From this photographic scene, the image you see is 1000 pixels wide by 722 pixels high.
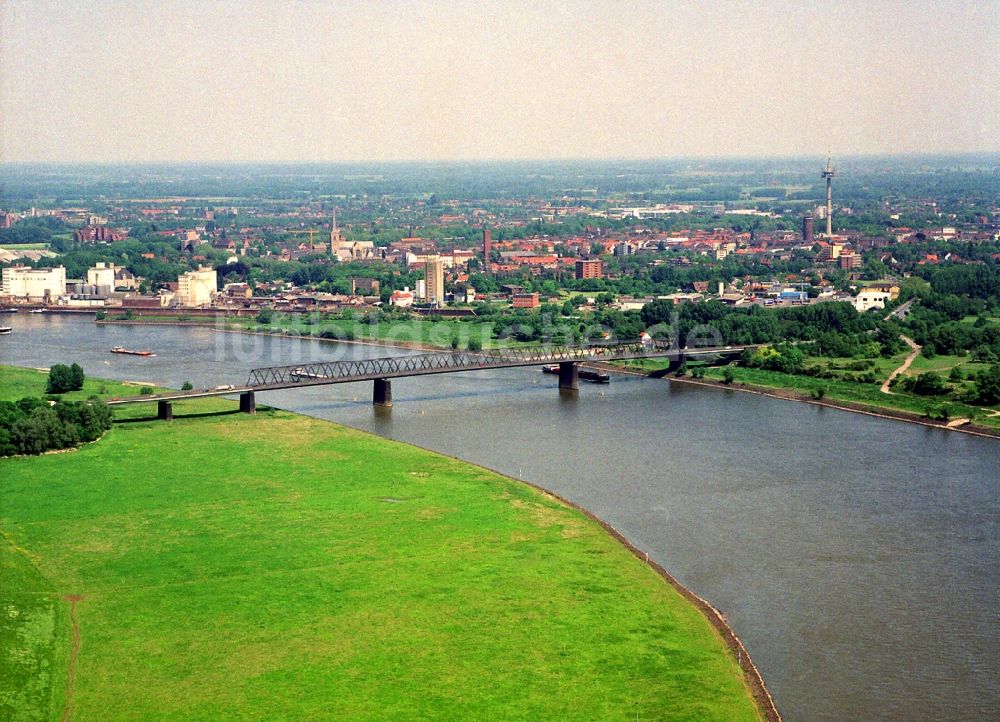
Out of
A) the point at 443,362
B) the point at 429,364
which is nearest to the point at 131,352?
the point at 443,362

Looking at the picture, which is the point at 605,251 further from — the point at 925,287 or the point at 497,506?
the point at 497,506

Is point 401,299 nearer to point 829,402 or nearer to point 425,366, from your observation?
point 425,366

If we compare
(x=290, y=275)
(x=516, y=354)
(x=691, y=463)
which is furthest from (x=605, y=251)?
(x=691, y=463)

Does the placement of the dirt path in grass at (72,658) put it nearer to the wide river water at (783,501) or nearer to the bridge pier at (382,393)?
the wide river water at (783,501)

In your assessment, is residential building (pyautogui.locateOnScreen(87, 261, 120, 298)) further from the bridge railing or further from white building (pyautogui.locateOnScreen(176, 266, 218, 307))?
the bridge railing

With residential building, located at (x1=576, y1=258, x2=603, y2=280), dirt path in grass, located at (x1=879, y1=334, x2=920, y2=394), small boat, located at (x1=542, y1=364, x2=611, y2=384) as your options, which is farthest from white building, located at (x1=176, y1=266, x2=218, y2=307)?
dirt path in grass, located at (x1=879, y1=334, x2=920, y2=394)

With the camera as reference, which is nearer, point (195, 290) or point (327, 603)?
point (327, 603)
